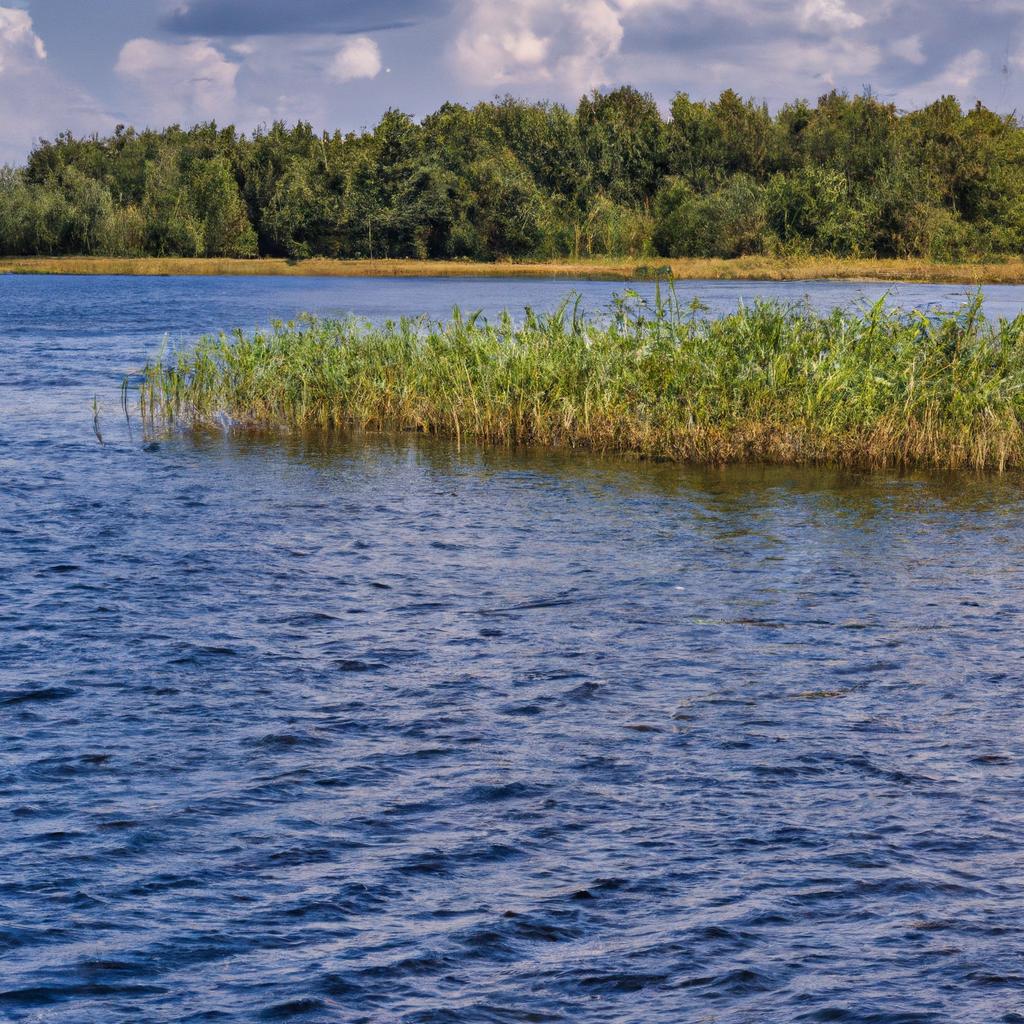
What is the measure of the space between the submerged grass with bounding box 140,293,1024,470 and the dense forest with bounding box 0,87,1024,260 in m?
66.1

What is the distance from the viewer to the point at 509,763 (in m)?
8.35

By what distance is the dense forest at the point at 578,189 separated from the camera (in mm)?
86312

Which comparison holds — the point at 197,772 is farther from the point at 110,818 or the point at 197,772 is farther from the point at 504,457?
the point at 504,457

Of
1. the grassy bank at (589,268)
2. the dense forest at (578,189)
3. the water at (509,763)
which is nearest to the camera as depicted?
the water at (509,763)

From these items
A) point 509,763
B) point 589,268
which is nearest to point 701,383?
point 509,763

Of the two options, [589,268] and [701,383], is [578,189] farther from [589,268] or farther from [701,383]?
[701,383]

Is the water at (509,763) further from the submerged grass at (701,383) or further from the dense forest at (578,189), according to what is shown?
the dense forest at (578,189)

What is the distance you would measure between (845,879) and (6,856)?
4488 millimetres

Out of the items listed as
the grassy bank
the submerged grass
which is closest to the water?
the submerged grass

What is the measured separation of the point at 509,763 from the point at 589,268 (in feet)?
273

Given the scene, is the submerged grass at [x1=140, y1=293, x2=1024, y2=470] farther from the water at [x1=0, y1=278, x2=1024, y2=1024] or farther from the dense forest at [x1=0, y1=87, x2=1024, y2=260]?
the dense forest at [x1=0, y1=87, x2=1024, y2=260]

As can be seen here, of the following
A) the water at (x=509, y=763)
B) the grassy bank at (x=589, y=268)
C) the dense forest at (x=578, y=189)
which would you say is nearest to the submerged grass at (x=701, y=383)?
the water at (x=509, y=763)

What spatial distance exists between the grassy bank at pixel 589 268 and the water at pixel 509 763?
5427 cm

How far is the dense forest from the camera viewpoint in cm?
8631
